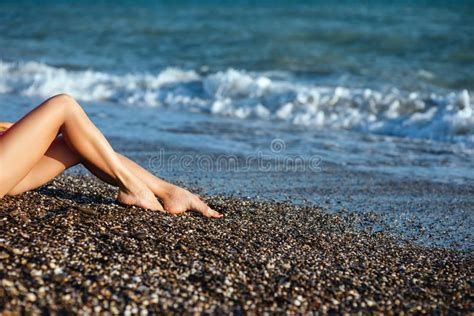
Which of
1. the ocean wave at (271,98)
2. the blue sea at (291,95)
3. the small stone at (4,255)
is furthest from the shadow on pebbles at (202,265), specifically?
the ocean wave at (271,98)

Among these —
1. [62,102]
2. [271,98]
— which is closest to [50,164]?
[62,102]

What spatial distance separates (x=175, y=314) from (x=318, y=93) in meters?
9.64

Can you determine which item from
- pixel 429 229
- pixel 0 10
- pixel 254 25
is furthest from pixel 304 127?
pixel 0 10

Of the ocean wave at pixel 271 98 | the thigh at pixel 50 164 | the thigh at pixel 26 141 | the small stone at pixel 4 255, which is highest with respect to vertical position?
the thigh at pixel 26 141

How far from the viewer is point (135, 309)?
3697 mm

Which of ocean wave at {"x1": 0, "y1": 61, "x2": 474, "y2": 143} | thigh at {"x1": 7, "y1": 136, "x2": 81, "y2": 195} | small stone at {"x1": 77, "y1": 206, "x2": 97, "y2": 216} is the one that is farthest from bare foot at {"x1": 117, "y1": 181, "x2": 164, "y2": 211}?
ocean wave at {"x1": 0, "y1": 61, "x2": 474, "y2": 143}

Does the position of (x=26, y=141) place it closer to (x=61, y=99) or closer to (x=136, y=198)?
(x=61, y=99)

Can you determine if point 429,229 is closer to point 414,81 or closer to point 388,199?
point 388,199

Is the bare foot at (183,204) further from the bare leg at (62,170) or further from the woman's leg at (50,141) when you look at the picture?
the woman's leg at (50,141)

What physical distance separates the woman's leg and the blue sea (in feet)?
6.25

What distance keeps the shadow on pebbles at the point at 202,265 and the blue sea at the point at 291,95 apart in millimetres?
939

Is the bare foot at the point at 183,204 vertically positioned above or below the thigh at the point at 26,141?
below

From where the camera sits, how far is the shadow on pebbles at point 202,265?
384 cm

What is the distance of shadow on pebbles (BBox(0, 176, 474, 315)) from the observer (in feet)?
12.6
